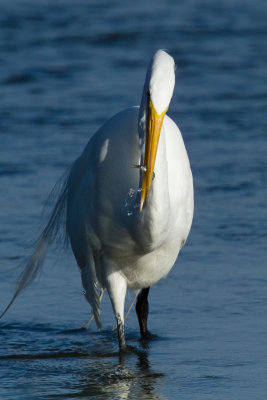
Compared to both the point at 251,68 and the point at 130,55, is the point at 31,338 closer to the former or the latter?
the point at 251,68

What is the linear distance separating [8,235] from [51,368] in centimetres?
215

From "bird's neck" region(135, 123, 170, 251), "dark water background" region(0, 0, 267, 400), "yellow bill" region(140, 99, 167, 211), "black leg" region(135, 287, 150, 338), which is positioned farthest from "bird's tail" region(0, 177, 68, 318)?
"yellow bill" region(140, 99, 167, 211)

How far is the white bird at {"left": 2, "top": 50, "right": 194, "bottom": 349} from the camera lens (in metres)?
4.32

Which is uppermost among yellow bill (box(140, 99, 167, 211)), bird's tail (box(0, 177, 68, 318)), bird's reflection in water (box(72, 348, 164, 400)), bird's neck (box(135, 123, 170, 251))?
yellow bill (box(140, 99, 167, 211))

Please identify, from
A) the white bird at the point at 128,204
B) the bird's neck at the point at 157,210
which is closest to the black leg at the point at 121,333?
the white bird at the point at 128,204

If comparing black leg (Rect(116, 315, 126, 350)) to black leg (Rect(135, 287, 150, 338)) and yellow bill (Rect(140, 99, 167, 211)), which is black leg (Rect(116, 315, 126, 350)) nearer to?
black leg (Rect(135, 287, 150, 338))

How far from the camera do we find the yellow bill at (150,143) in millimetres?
4020

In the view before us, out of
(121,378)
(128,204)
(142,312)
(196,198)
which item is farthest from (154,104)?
(196,198)

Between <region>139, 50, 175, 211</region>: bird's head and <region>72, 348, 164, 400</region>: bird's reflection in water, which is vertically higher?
<region>139, 50, 175, 211</region>: bird's head

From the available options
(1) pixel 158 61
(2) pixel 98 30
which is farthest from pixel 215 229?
(2) pixel 98 30

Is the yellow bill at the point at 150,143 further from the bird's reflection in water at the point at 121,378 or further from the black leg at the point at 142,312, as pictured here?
the black leg at the point at 142,312

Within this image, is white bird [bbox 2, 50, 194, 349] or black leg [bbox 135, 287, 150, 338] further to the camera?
black leg [bbox 135, 287, 150, 338]

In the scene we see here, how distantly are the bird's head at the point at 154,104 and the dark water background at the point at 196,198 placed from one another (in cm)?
106

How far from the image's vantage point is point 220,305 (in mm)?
5461
